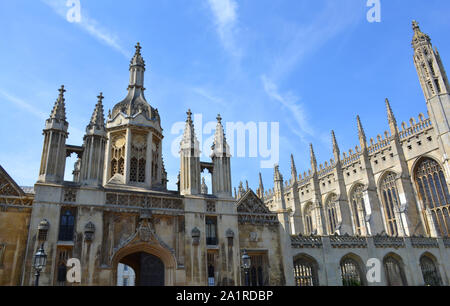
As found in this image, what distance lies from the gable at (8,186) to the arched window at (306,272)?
17.2 meters

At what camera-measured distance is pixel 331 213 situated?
170ft

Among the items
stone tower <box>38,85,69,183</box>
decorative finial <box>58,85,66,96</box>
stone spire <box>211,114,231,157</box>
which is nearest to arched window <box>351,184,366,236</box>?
stone spire <box>211,114,231,157</box>

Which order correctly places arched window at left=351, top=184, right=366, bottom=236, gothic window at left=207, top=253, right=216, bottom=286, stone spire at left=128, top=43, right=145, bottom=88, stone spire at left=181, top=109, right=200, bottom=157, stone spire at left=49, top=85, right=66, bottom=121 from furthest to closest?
arched window at left=351, top=184, right=366, bottom=236
stone spire at left=128, top=43, right=145, bottom=88
stone spire at left=181, top=109, right=200, bottom=157
gothic window at left=207, top=253, right=216, bottom=286
stone spire at left=49, top=85, right=66, bottom=121

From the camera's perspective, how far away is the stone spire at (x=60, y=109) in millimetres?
18487

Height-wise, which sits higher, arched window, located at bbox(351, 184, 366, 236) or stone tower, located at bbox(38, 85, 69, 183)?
arched window, located at bbox(351, 184, 366, 236)

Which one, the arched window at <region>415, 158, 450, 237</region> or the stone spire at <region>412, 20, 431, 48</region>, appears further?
the stone spire at <region>412, 20, 431, 48</region>

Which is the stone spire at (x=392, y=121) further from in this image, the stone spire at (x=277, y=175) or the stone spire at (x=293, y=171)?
the stone spire at (x=277, y=175)

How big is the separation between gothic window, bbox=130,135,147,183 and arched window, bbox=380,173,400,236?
1256 inches

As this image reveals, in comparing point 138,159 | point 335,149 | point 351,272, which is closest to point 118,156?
point 138,159

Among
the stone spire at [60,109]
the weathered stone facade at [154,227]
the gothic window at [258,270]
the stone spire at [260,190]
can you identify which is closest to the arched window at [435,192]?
the weathered stone facade at [154,227]

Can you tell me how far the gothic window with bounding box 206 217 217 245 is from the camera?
19531mm

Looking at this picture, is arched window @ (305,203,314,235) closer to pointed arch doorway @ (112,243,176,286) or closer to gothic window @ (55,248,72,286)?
pointed arch doorway @ (112,243,176,286)

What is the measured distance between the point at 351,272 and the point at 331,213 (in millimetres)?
27431
